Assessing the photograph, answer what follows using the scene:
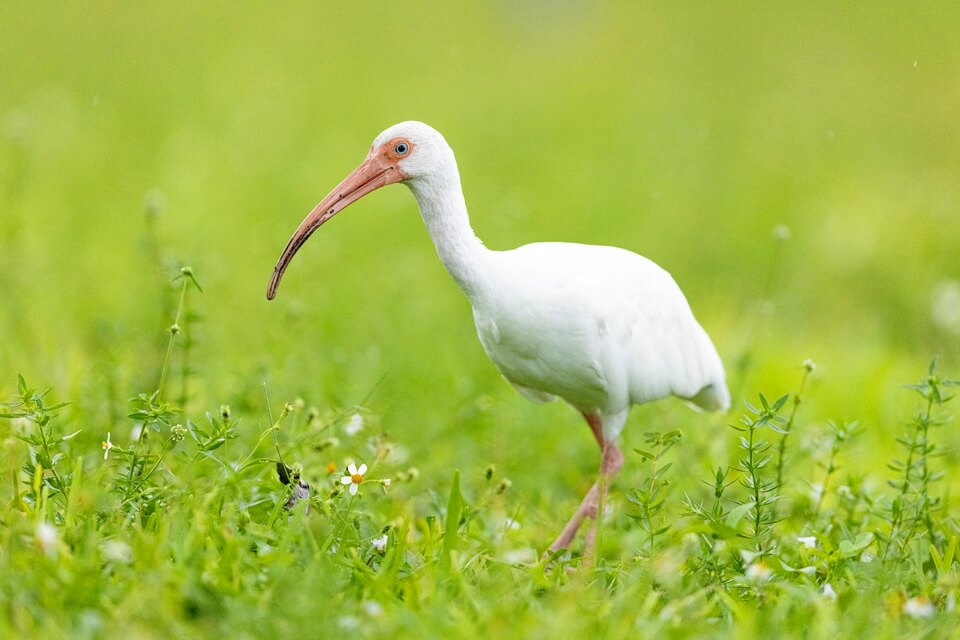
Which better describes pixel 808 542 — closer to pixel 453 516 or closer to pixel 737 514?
pixel 737 514

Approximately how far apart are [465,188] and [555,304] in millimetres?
6945

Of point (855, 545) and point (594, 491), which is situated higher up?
point (594, 491)

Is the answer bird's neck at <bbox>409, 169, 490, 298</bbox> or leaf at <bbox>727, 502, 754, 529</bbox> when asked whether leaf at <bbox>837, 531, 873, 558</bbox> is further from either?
bird's neck at <bbox>409, 169, 490, 298</bbox>

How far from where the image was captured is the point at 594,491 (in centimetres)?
538

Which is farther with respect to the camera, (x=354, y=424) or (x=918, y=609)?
(x=354, y=424)

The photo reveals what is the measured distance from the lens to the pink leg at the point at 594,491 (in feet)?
17.1

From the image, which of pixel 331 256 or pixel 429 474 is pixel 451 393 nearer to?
pixel 429 474

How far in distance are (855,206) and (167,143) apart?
6.55m

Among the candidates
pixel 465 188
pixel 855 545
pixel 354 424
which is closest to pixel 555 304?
pixel 354 424

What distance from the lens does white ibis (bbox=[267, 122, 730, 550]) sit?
15.4 feet

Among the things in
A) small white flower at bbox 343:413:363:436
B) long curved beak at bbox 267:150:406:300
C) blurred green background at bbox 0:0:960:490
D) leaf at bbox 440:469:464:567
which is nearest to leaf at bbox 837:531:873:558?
leaf at bbox 440:469:464:567

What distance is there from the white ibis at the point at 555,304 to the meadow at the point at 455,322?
453 millimetres

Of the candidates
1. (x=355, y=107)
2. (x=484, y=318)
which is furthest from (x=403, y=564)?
(x=355, y=107)

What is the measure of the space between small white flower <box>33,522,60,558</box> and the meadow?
0.01m
